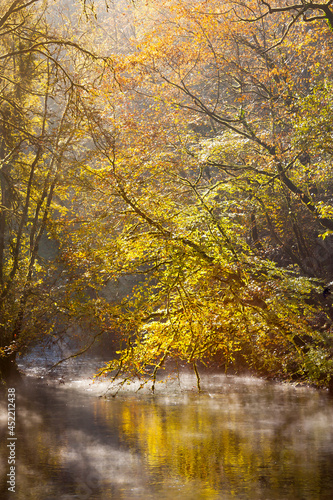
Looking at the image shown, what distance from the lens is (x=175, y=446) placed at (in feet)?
38.0

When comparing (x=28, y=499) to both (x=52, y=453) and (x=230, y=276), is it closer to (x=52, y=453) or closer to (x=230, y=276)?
(x=52, y=453)

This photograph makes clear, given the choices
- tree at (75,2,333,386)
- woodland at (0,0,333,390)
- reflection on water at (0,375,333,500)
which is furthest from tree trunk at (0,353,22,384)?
tree at (75,2,333,386)

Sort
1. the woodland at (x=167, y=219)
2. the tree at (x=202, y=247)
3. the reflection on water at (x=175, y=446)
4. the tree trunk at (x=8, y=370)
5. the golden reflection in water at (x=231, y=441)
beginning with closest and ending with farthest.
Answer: the reflection on water at (x=175, y=446) < the golden reflection in water at (x=231, y=441) < the woodland at (x=167, y=219) < the tree at (x=202, y=247) < the tree trunk at (x=8, y=370)

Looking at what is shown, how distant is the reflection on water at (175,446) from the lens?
887 centimetres

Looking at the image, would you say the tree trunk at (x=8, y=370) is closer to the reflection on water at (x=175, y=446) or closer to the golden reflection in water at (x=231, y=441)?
the reflection on water at (x=175, y=446)

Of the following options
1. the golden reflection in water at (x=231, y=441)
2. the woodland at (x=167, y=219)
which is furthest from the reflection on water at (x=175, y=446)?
the woodland at (x=167, y=219)

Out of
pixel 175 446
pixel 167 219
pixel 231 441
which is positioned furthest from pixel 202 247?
pixel 175 446

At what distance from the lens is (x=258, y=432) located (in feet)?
42.2

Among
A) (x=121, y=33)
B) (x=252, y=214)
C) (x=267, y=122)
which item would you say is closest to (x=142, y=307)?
(x=252, y=214)

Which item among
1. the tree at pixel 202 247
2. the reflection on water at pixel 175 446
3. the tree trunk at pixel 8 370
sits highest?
the tree at pixel 202 247

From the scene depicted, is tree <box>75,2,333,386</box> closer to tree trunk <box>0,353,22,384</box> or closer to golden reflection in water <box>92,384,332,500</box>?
golden reflection in water <box>92,384,332,500</box>

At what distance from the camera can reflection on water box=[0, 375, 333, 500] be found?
29.1 ft

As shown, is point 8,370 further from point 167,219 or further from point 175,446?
point 175,446

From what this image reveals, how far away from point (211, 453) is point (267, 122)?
13.0 meters
